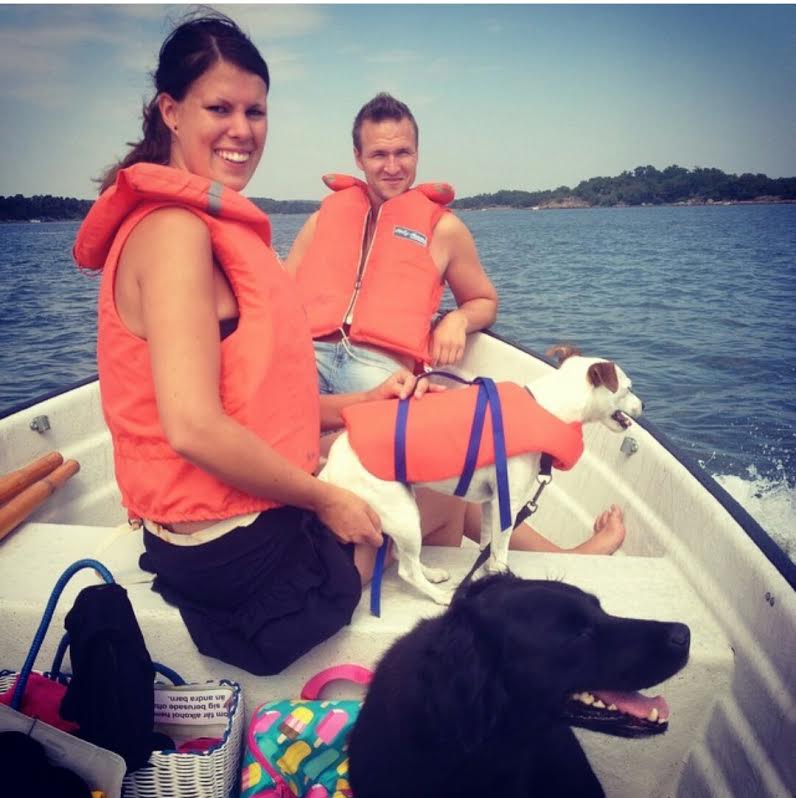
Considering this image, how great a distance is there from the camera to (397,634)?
90.7 inches

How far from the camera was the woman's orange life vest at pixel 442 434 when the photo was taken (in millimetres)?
2398

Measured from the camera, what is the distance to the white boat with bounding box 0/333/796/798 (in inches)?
82.7

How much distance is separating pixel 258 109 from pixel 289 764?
7.36 ft

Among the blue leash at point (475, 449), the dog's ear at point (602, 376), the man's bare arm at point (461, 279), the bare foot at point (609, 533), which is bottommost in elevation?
the bare foot at point (609, 533)

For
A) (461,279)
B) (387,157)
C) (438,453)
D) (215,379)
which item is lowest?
(438,453)

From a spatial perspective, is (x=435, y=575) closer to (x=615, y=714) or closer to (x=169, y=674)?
(x=615, y=714)

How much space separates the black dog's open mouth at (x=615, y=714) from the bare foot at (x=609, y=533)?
117 cm

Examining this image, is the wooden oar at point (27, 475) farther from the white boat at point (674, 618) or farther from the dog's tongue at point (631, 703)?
the dog's tongue at point (631, 703)

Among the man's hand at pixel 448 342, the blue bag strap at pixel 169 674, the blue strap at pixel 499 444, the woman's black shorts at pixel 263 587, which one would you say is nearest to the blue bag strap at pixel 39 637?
the woman's black shorts at pixel 263 587

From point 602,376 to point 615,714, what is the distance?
51.9 inches

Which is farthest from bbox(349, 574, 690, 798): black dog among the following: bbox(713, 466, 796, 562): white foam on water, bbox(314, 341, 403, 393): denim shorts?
bbox(713, 466, 796, 562): white foam on water

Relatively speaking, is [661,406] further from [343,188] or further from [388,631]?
[388,631]

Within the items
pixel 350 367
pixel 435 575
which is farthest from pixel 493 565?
pixel 350 367

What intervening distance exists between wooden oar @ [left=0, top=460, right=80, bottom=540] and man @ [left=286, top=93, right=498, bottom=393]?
150 cm
